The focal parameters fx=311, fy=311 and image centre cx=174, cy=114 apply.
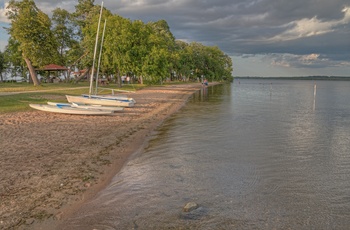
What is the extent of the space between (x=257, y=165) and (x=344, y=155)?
4.54 meters

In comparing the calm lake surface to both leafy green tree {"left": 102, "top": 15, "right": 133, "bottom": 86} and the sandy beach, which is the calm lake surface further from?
leafy green tree {"left": 102, "top": 15, "right": 133, "bottom": 86}

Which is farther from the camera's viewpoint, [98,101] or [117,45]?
[117,45]

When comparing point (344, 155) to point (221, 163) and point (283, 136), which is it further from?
point (221, 163)

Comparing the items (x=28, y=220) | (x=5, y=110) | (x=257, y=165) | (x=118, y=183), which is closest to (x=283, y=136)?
(x=257, y=165)

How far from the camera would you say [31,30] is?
147 feet

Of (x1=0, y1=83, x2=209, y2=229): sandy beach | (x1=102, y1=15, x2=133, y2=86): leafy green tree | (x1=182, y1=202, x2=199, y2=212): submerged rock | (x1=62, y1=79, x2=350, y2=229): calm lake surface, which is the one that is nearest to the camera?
(x1=62, y1=79, x2=350, y2=229): calm lake surface

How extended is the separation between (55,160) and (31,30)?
40.4 metres

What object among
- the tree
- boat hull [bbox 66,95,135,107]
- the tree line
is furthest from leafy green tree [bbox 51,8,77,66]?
boat hull [bbox 66,95,135,107]

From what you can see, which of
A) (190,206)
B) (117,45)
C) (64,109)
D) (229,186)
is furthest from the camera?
(117,45)

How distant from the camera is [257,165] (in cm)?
1137

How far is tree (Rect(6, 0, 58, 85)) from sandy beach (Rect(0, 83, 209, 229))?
96.1 feet

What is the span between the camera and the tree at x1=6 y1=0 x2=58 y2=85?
147 ft

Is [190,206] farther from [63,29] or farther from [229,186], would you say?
[63,29]

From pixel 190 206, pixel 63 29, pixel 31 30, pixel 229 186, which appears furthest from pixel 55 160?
pixel 63 29
